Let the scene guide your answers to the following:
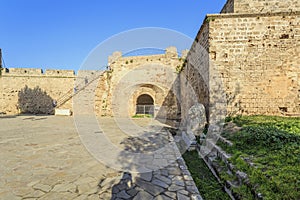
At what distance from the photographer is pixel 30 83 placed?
19.6 m

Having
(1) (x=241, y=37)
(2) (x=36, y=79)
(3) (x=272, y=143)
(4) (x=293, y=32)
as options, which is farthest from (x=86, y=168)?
(2) (x=36, y=79)

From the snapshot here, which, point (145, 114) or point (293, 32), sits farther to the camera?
point (145, 114)

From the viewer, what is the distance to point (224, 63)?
733 cm

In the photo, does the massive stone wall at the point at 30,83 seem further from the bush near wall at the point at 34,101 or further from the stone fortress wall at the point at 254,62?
the stone fortress wall at the point at 254,62

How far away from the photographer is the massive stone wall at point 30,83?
63.0ft

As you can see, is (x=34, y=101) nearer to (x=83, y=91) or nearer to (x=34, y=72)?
(x=34, y=72)

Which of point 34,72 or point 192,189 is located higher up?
point 34,72

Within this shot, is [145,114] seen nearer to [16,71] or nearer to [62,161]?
[62,161]

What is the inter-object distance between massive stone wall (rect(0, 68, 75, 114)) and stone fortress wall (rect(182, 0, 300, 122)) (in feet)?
56.0

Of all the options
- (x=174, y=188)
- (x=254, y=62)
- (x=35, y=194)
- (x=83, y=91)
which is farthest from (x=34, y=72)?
(x=174, y=188)

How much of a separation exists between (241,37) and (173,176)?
6.85 metres

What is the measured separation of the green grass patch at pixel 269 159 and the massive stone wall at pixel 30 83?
18967 millimetres

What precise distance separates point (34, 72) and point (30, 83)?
1.40 metres

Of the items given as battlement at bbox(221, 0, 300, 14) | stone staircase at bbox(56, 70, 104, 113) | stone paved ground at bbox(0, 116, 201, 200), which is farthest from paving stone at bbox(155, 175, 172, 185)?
stone staircase at bbox(56, 70, 104, 113)
